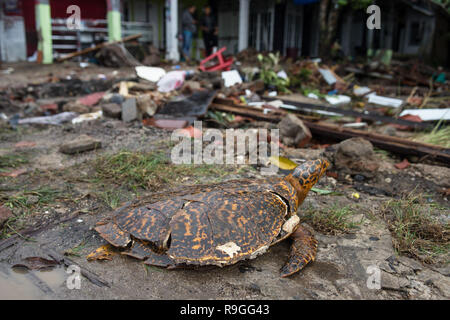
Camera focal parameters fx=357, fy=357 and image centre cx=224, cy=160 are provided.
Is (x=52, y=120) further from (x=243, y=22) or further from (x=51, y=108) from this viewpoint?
(x=243, y=22)

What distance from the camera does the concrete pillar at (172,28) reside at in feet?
40.1

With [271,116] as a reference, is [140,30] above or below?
above

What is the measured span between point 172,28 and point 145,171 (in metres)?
9.66

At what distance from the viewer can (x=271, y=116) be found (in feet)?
20.8

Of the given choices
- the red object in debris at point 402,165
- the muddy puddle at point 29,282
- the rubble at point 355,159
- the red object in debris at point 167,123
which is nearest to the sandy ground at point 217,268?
the muddy puddle at point 29,282

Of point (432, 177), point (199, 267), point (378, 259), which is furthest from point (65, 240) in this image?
point (432, 177)

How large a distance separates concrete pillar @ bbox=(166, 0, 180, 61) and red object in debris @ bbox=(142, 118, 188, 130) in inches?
274

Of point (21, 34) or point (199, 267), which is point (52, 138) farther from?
point (21, 34)

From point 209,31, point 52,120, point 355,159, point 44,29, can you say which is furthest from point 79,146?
point 209,31

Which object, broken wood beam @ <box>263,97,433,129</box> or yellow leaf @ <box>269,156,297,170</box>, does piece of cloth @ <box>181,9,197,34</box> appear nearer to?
broken wood beam @ <box>263,97,433,129</box>

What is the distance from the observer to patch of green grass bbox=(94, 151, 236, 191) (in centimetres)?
384

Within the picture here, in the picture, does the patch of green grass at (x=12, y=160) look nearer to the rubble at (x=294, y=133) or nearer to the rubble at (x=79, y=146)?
the rubble at (x=79, y=146)

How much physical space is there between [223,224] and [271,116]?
421 cm

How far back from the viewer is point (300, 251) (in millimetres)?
2555
